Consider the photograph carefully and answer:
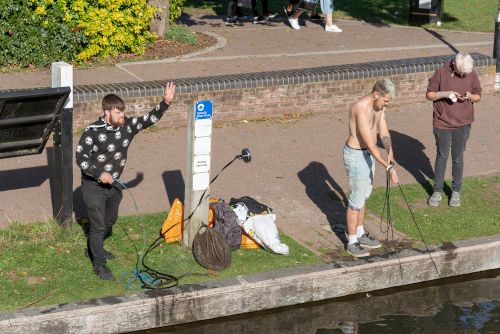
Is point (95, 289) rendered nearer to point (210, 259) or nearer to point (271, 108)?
point (210, 259)

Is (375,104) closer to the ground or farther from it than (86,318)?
farther from it

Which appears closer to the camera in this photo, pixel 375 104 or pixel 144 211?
pixel 375 104

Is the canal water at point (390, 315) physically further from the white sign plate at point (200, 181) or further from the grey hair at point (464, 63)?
the grey hair at point (464, 63)

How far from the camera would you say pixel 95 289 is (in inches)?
344

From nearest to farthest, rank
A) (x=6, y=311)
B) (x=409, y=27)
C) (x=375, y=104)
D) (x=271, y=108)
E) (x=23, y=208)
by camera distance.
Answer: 1. (x=6, y=311)
2. (x=375, y=104)
3. (x=23, y=208)
4. (x=271, y=108)
5. (x=409, y=27)

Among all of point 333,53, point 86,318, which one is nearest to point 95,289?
point 86,318

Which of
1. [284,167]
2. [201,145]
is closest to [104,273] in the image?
[201,145]

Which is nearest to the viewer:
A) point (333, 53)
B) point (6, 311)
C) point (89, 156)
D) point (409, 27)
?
point (6, 311)

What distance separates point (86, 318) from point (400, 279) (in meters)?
2.94

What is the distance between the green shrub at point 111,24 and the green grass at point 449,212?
5769 mm

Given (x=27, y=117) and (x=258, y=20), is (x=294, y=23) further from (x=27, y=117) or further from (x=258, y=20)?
(x=27, y=117)

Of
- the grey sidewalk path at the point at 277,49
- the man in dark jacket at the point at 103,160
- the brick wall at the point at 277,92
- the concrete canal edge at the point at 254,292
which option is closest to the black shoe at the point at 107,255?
the man in dark jacket at the point at 103,160

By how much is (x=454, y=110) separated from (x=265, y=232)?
2.58 meters

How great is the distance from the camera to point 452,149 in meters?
11.2
